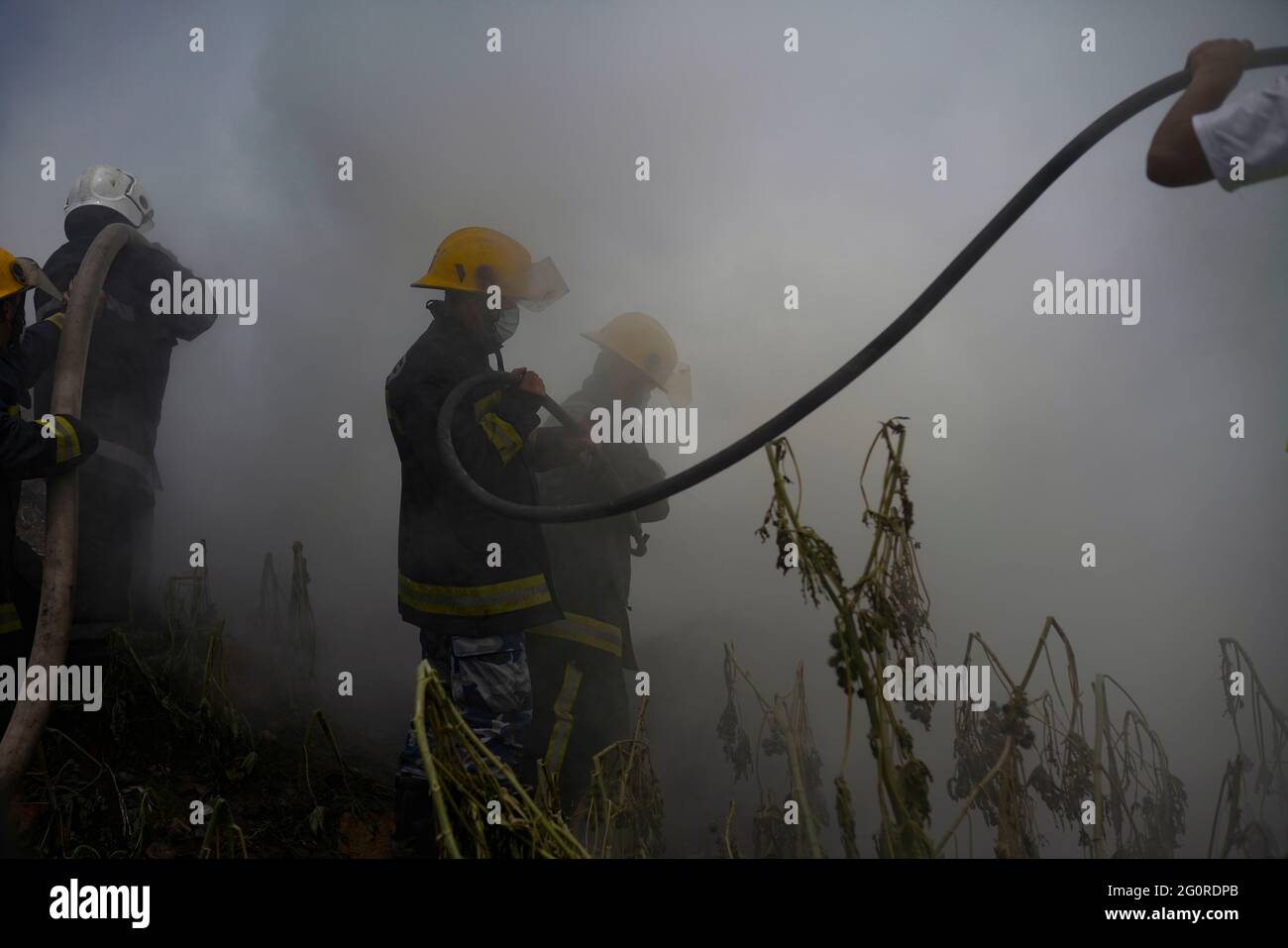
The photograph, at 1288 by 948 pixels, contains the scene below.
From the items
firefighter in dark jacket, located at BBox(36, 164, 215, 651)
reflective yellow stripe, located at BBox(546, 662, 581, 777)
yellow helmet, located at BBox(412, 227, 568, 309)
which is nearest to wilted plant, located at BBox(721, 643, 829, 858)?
reflective yellow stripe, located at BBox(546, 662, 581, 777)

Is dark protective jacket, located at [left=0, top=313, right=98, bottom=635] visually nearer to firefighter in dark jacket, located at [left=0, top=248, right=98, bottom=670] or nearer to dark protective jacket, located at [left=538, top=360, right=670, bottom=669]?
firefighter in dark jacket, located at [left=0, top=248, right=98, bottom=670]

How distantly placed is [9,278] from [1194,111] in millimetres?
4100

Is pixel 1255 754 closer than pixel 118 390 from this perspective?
Yes

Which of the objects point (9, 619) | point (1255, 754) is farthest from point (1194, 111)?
point (9, 619)

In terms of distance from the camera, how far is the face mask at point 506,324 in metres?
3.82

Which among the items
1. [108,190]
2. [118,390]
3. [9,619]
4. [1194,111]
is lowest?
[9,619]

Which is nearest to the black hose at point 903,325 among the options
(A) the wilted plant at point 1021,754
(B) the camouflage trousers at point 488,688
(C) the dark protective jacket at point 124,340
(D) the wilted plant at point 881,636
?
(D) the wilted plant at point 881,636

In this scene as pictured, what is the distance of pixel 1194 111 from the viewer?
308cm

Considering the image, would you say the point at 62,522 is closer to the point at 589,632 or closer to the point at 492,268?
the point at 492,268

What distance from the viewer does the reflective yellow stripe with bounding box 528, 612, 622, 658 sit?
3.94 m

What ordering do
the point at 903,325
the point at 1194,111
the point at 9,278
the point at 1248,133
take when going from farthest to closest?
the point at 9,278, the point at 903,325, the point at 1194,111, the point at 1248,133

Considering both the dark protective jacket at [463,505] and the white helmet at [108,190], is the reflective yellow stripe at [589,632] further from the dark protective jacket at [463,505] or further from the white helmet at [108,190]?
the white helmet at [108,190]

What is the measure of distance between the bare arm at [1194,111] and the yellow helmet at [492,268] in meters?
2.06
